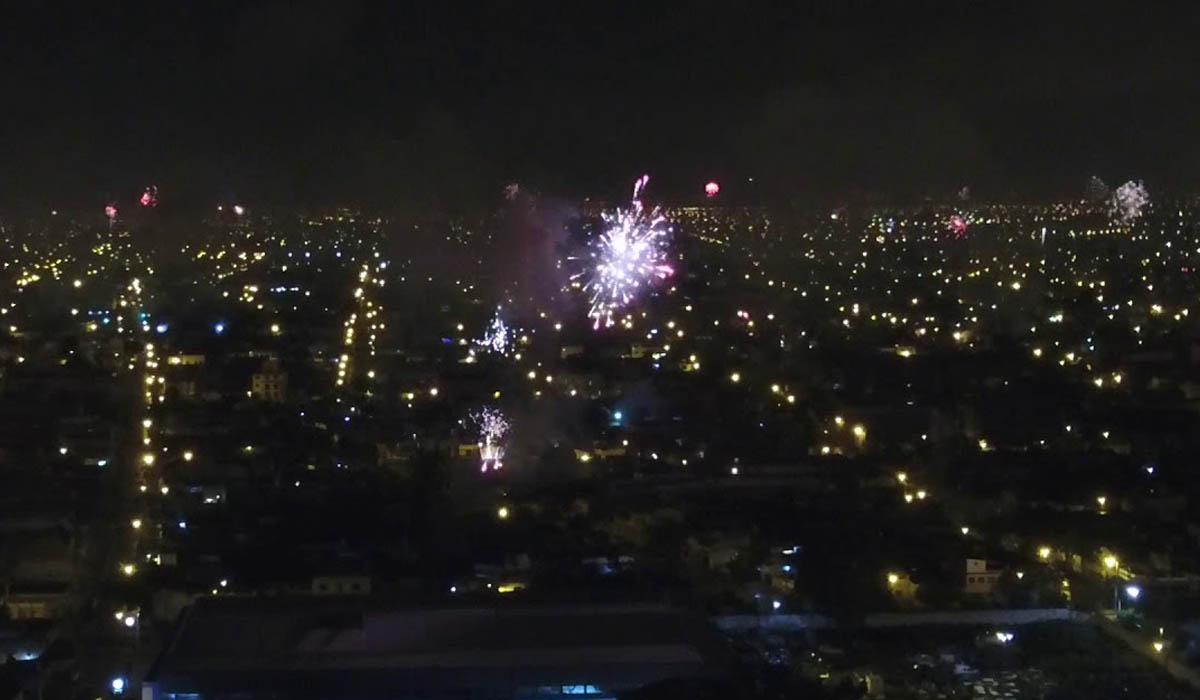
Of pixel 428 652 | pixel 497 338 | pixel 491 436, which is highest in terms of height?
pixel 497 338

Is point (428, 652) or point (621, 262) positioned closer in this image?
point (428, 652)

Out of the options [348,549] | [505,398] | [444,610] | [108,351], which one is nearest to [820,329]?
[505,398]

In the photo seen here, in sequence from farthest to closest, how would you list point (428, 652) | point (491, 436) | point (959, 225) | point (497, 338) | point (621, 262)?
1. point (959, 225)
2. point (621, 262)
3. point (497, 338)
4. point (491, 436)
5. point (428, 652)

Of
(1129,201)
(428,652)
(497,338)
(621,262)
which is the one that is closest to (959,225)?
(1129,201)

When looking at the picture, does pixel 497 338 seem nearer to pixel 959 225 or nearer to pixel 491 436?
pixel 491 436

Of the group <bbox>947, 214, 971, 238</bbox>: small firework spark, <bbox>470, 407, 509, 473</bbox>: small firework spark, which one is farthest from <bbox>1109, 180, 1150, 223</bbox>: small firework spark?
<bbox>470, 407, 509, 473</bbox>: small firework spark
